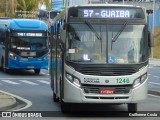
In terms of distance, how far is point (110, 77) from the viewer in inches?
554

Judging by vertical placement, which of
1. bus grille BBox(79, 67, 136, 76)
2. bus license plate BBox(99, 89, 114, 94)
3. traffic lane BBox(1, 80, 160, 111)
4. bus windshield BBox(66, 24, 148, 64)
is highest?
bus windshield BBox(66, 24, 148, 64)

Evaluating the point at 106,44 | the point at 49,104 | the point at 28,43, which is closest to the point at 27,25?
the point at 28,43

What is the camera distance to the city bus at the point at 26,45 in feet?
108

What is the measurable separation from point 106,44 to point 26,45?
19.0 meters

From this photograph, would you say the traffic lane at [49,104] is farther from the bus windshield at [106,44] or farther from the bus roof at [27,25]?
the bus roof at [27,25]

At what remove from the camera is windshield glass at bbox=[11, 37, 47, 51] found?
32969 mm

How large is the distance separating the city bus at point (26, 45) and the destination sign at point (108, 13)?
18.5 metres

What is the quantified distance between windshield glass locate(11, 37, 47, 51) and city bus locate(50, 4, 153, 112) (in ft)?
59.7

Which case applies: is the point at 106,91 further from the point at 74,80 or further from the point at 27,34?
the point at 27,34

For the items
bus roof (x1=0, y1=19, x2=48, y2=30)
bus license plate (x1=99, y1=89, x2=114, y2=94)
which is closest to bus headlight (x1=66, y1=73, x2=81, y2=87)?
bus license plate (x1=99, y1=89, x2=114, y2=94)

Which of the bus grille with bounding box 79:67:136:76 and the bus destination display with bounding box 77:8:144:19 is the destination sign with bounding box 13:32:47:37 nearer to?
the bus destination display with bounding box 77:8:144:19

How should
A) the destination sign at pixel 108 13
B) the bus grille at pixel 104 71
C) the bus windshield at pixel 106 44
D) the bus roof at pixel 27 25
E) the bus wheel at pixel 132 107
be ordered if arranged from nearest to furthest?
the bus grille at pixel 104 71, the bus windshield at pixel 106 44, the destination sign at pixel 108 13, the bus wheel at pixel 132 107, the bus roof at pixel 27 25

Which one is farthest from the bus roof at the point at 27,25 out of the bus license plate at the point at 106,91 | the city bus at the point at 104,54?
the bus license plate at the point at 106,91

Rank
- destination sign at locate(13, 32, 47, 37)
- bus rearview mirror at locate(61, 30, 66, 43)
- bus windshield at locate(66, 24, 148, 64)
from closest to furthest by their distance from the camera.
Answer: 1. bus windshield at locate(66, 24, 148, 64)
2. bus rearview mirror at locate(61, 30, 66, 43)
3. destination sign at locate(13, 32, 47, 37)
